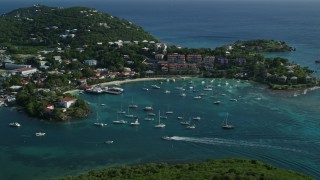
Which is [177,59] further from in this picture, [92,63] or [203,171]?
[203,171]

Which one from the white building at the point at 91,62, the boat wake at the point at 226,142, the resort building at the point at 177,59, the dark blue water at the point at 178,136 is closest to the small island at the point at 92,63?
the resort building at the point at 177,59

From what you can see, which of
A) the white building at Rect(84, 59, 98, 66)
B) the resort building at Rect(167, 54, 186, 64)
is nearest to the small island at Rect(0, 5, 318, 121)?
the resort building at Rect(167, 54, 186, 64)

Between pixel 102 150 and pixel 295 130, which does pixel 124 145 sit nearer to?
pixel 102 150

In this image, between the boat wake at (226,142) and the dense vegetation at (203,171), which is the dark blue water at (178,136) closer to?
the boat wake at (226,142)

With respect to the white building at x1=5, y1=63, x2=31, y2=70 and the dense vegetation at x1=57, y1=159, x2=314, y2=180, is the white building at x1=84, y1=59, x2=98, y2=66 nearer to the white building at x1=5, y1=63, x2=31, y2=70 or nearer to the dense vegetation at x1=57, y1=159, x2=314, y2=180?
the white building at x1=5, y1=63, x2=31, y2=70

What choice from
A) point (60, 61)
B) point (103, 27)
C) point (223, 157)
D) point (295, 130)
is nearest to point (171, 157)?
point (223, 157)

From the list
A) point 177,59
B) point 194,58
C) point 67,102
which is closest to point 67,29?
point 177,59
